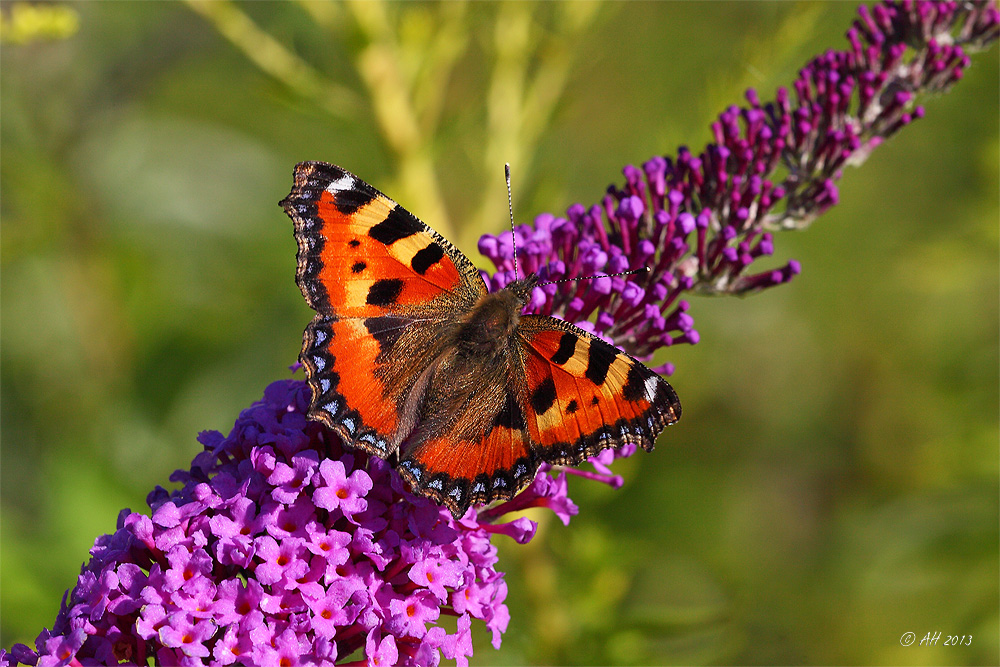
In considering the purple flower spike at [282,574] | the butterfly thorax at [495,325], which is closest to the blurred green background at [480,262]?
the butterfly thorax at [495,325]

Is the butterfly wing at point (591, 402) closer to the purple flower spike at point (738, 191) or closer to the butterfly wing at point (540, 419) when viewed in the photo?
the butterfly wing at point (540, 419)

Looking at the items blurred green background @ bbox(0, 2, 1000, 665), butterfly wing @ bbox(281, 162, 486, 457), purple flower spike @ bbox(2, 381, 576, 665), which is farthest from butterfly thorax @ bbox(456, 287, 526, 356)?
blurred green background @ bbox(0, 2, 1000, 665)

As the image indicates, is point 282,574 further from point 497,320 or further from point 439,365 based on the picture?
point 497,320

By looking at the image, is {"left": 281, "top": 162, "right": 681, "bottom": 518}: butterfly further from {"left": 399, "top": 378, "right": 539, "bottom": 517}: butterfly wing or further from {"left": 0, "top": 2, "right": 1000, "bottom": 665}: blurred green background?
{"left": 0, "top": 2, "right": 1000, "bottom": 665}: blurred green background

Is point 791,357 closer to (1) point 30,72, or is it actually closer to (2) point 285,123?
(2) point 285,123

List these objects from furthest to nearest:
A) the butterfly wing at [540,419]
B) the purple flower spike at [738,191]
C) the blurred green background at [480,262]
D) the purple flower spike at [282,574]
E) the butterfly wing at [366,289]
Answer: the blurred green background at [480,262] < the purple flower spike at [738,191] < the butterfly wing at [366,289] < the butterfly wing at [540,419] < the purple flower spike at [282,574]

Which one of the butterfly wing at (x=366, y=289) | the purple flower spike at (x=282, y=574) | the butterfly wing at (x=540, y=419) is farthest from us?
the butterfly wing at (x=366, y=289)
